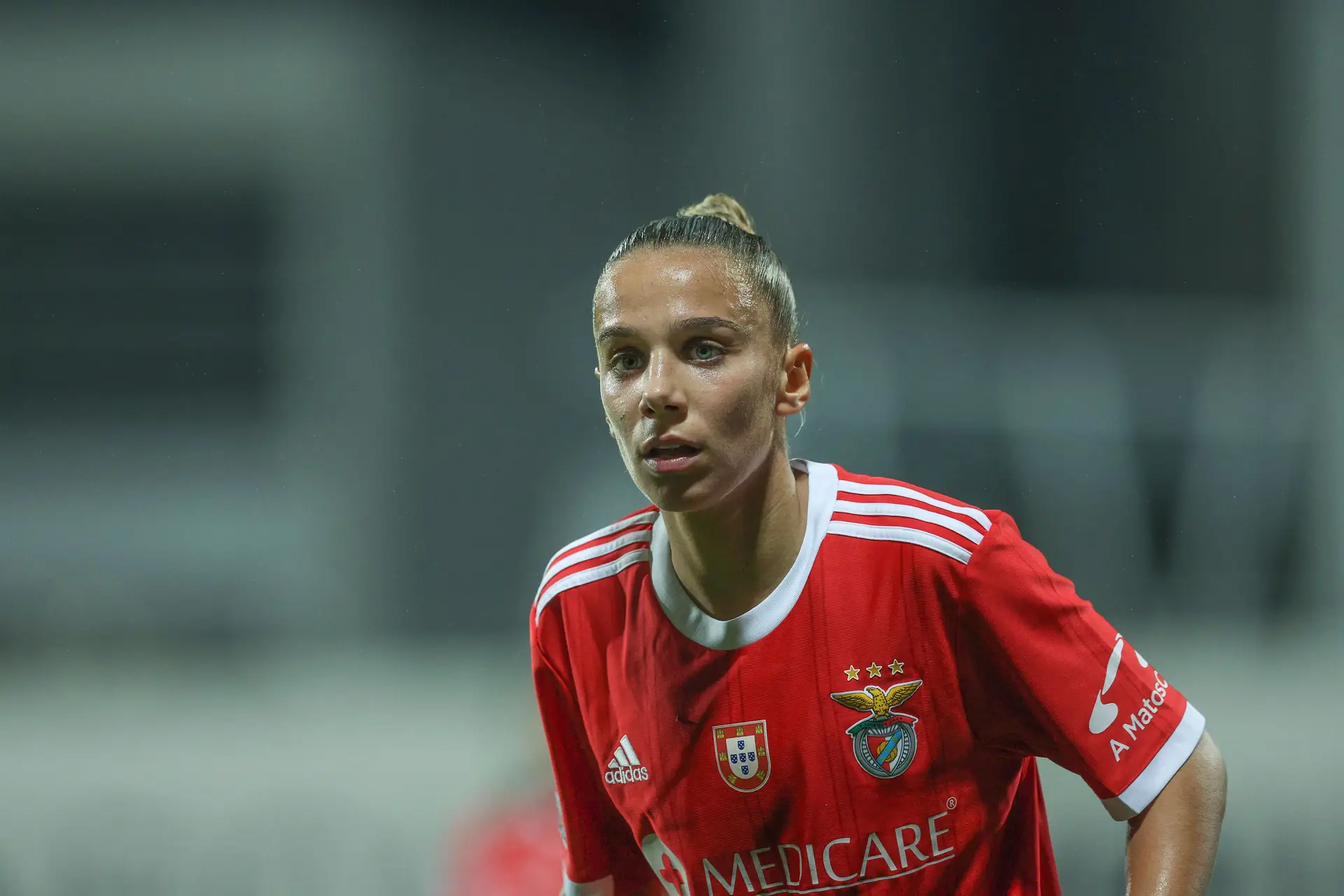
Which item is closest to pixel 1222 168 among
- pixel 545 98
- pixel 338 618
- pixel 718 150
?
pixel 718 150

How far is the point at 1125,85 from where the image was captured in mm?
6574

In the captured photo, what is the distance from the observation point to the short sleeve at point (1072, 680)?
155cm

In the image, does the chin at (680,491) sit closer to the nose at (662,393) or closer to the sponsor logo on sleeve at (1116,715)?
the nose at (662,393)

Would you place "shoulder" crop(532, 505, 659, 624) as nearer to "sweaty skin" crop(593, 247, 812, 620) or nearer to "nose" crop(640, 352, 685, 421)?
"sweaty skin" crop(593, 247, 812, 620)

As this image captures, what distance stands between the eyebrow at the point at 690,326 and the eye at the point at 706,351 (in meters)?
0.02

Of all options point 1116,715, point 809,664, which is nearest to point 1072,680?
point 1116,715

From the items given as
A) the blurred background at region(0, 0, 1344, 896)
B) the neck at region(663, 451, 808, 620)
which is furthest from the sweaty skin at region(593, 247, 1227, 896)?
the blurred background at region(0, 0, 1344, 896)

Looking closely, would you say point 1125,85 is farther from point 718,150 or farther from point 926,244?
point 718,150

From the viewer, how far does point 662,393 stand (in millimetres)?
1561

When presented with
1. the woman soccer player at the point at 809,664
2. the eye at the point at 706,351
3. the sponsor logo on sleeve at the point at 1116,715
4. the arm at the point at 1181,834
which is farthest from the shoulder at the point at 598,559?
the arm at the point at 1181,834

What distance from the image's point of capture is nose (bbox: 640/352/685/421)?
61.4 inches

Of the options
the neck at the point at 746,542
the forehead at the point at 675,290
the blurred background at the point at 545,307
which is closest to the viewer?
the forehead at the point at 675,290

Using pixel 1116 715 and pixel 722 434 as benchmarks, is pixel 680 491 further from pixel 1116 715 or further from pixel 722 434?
pixel 1116 715

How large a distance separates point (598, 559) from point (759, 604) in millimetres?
276
